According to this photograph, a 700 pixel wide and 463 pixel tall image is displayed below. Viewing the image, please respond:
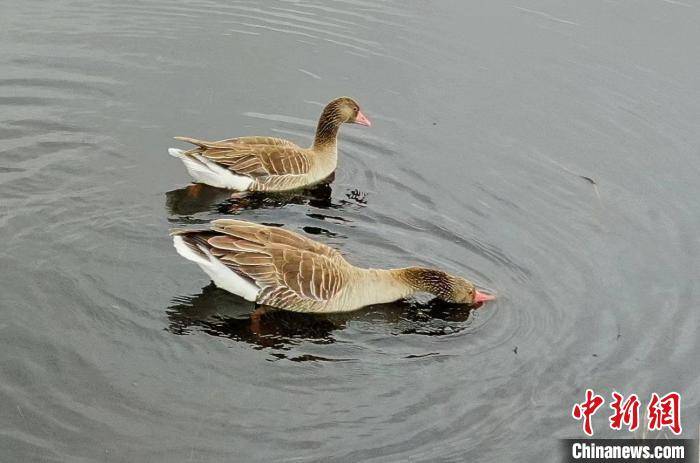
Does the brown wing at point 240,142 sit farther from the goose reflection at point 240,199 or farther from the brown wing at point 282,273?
the brown wing at point 282,273

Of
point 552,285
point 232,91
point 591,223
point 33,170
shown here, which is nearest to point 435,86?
point 232,91

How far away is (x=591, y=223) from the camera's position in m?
12.0

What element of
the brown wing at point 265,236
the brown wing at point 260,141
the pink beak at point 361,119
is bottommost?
the brown wing at point 265,236

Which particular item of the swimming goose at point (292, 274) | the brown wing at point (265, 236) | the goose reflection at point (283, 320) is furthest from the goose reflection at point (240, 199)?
the goose reflection at point (283, 320)

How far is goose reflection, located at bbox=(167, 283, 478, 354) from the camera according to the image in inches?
361

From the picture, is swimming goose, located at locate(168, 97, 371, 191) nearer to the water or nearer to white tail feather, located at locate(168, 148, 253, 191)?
white tail feather, located at locate(168, 148, 253, 191)

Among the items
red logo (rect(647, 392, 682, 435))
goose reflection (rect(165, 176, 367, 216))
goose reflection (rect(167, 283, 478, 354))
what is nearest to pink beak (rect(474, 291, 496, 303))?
goose reflection (rect(167, 283, 478, 354))

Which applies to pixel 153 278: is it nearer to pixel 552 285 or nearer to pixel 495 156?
pixel 552 285

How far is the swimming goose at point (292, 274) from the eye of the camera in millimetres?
9586

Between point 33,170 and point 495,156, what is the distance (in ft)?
21.4

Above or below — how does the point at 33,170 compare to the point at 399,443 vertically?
above

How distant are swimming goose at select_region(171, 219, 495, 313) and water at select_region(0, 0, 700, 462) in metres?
0.21

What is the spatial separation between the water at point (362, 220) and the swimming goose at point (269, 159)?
0.30 metres

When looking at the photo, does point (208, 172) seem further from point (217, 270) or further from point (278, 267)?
point (278, 267)
